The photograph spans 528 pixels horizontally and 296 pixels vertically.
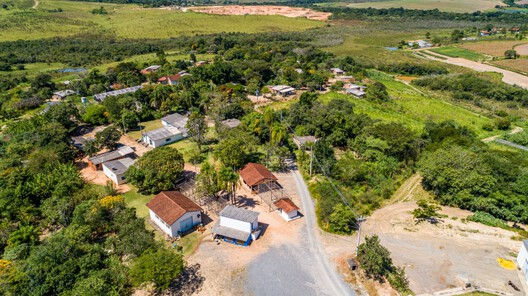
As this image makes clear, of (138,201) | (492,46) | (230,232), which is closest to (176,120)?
(138,201)

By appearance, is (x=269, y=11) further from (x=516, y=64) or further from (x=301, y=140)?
(x=301, y=140)

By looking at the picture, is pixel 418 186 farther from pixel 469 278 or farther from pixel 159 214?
pixel 159 214

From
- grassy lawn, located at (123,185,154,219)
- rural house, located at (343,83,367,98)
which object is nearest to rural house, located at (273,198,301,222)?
grassy lawn, located at (123,185,154,219)

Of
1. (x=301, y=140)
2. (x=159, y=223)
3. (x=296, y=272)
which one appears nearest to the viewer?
(x=296, y=272)

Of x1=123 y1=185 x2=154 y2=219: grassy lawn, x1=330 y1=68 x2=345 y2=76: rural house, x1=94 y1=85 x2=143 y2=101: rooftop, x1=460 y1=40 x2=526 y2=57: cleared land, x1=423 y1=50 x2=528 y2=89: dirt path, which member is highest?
x1=460 y1=40 x2=526 y2=57: cleared land

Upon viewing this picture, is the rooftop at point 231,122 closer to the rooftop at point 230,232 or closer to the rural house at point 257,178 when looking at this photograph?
the rural house at point 257,178

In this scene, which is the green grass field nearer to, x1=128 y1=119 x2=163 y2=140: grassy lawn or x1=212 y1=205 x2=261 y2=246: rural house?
x1=128 y1=119 x2=163 y2=140: grassy lawn
